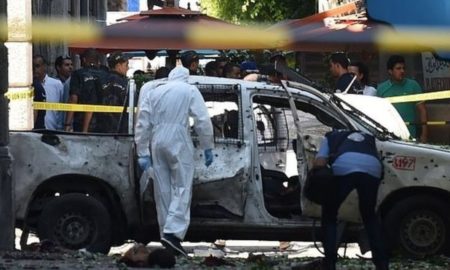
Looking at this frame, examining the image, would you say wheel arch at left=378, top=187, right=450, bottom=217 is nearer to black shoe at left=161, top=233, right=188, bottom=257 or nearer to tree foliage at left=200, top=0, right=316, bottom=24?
black shoe at left=161, top=233, right=188, bottom=257

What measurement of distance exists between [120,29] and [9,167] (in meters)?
8.89

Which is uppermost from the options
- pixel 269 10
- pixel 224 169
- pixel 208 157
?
pixel 269 10

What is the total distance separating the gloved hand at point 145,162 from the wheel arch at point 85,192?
0.36m

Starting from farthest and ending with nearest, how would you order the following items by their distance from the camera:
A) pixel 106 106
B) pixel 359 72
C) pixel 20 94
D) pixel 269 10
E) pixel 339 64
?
pixel 269 10 → pixel 20 94 → pixel 359 72 → pixel 339 64 → pixel 106 106

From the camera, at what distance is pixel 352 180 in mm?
10805

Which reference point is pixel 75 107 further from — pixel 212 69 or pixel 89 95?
pixel 212 69

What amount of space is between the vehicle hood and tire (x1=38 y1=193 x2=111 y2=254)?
109 inches

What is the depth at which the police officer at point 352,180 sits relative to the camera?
10.8 meters

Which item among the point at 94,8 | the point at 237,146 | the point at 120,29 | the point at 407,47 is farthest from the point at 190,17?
the point at 94,8

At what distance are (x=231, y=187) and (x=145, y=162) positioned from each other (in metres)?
0.81

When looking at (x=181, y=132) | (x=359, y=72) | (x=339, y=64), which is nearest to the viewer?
(x=181, y=132)

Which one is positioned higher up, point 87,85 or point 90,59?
point 90,59

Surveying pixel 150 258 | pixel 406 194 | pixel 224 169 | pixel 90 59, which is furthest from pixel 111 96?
pixel 150 258

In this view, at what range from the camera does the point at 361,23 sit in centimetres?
2092
